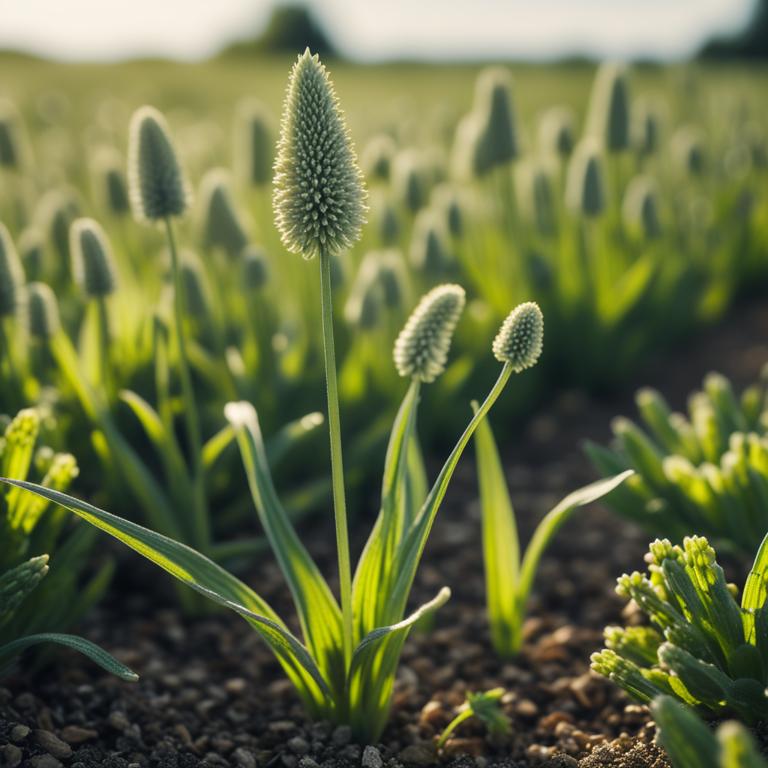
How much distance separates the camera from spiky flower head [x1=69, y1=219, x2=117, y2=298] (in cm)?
304

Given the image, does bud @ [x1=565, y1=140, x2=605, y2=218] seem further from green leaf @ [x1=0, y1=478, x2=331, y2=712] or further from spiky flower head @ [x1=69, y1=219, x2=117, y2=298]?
green leaf @ [x1=0, y1=478, x2=331, y2=712]

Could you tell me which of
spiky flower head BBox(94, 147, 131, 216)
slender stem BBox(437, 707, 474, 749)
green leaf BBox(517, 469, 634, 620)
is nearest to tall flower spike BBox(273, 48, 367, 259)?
green leaf BBox(517, 469, 634, 620)

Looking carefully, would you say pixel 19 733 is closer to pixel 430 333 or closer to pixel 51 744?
pixel 51 744

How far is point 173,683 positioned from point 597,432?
2731mm

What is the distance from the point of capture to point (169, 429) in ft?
10.1

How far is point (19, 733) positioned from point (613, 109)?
13.7ft

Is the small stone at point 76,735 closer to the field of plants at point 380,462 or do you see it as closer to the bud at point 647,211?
the field of plants at point 380,462

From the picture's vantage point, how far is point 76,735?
2.35 m

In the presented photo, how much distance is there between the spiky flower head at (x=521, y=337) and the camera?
1935mm

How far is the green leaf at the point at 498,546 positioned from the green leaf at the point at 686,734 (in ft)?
3.18

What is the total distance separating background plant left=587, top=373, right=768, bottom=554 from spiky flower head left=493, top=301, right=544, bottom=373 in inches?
44.0

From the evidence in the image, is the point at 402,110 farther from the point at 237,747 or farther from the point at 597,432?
the point at 237,747

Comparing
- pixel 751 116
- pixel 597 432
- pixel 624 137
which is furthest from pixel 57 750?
pixel 751 116

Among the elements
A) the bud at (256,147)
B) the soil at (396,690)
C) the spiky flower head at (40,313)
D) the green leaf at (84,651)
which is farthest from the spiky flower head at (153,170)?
the bud at (256,147)
